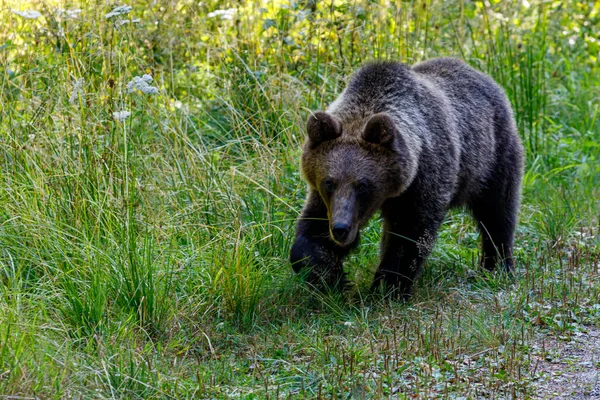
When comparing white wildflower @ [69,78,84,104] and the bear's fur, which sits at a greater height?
white wildflower @ [69,78,84,104]

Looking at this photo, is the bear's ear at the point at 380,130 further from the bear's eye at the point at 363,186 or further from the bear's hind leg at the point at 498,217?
the bear's hind leg at the point at 498,217

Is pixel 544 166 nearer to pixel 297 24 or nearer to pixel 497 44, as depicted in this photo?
pixel 497 44

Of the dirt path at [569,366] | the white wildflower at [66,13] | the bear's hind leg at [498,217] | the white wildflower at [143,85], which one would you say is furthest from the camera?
the bear's hind leg at [498,217]

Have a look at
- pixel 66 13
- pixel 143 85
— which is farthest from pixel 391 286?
pixel 66 13

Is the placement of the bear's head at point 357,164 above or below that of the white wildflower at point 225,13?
below

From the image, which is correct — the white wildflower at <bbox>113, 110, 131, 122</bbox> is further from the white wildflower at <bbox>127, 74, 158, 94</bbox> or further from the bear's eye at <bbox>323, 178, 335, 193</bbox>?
the bear's eye at <bbox>323, 178, 335, 193</bbox>

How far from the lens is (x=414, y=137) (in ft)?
19.0

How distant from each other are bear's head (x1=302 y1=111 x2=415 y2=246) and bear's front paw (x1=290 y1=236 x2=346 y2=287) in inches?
8.0

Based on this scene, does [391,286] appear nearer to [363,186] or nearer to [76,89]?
[363,186]

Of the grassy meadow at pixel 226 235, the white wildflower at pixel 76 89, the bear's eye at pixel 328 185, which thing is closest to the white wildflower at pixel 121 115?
the grassy meadow at pixel 226 235

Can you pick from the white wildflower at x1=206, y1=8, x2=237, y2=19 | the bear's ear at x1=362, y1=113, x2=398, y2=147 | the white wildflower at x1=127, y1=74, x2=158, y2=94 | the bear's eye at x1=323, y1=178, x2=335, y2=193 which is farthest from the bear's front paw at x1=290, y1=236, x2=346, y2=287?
the white wildflower at x1=206, y1=8, x2=237, y2=19

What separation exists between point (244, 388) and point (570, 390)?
5.09 ft

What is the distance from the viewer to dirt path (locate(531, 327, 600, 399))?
4164 millimetres

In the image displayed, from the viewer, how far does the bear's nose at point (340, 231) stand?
5281 millimetres
